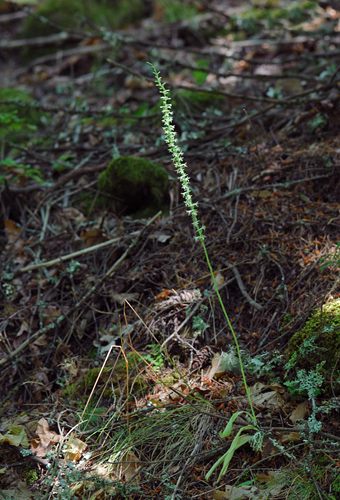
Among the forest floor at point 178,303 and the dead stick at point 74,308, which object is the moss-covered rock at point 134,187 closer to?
the forest floor at point 178,303

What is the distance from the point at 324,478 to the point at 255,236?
1.65m

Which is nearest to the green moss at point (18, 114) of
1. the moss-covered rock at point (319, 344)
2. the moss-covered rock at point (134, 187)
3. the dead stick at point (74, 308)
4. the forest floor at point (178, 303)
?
the forest floor at point (178, 303)

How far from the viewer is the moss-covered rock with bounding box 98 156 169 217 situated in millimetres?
3701

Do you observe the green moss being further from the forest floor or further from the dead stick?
the dead stick

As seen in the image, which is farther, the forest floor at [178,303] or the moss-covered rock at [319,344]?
the moss-covered rock at [319,344]

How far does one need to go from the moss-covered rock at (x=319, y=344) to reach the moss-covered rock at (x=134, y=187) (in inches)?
71.3

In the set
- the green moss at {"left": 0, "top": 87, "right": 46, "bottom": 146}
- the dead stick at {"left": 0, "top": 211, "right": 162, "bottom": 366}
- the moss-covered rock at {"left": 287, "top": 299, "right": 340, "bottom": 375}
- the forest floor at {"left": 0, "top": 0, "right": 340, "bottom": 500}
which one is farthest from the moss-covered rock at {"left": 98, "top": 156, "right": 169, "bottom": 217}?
the moss-covered rock at {"left": 287, "top": 299, "right": 340, "bottom": 375}

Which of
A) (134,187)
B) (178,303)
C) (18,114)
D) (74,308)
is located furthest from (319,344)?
(18,114)

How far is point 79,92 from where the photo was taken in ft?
20.7

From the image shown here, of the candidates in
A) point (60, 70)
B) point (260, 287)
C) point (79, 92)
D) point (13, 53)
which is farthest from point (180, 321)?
point (13, 53)

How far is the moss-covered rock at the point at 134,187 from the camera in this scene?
3701 mm

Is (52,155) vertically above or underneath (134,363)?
above

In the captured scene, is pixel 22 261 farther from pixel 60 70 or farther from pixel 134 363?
pixel 60 70

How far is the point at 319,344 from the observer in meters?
2.25
